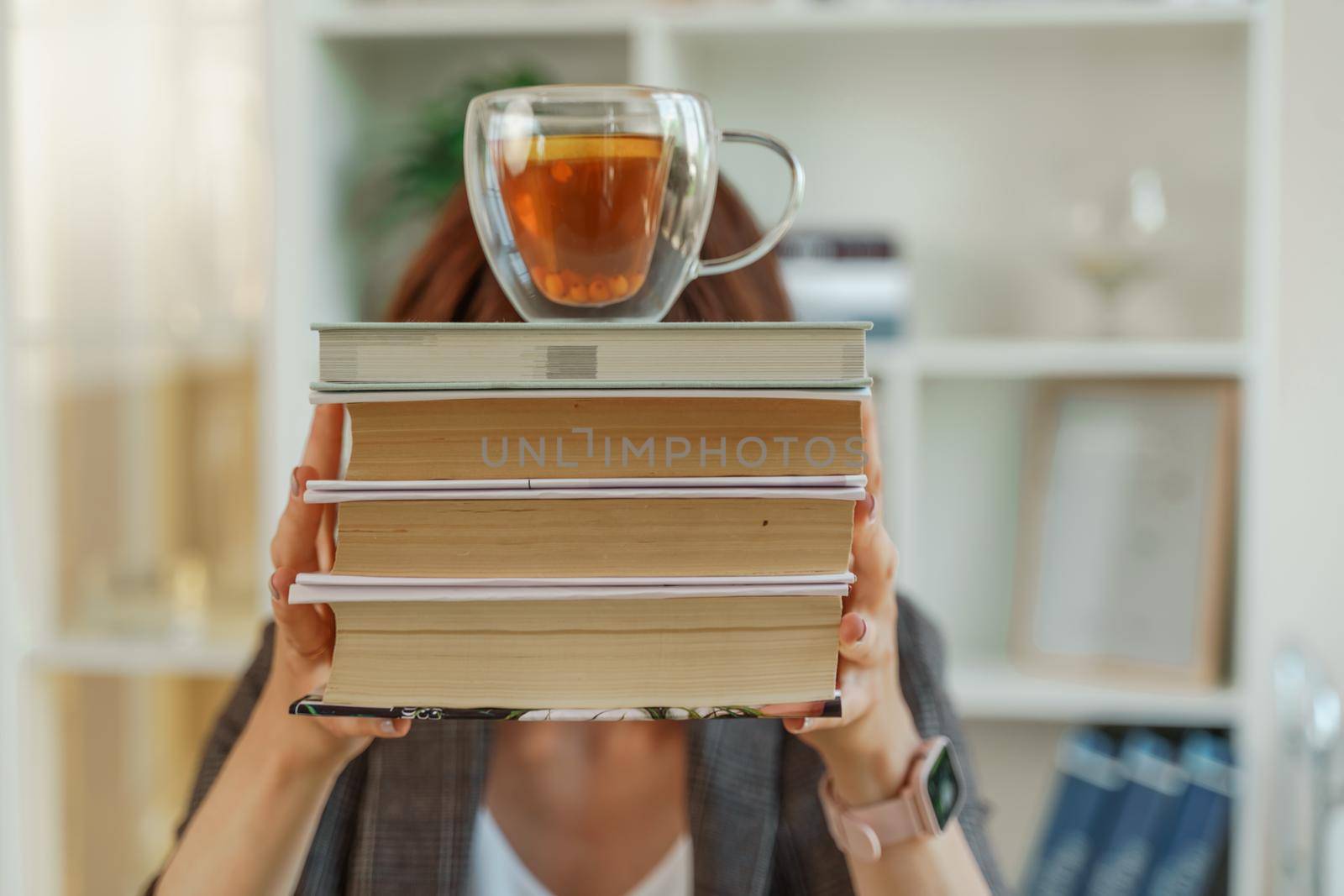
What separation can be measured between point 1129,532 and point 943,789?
3.23ft

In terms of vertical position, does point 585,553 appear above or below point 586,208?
below

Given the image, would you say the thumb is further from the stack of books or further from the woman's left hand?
the woman's left hand

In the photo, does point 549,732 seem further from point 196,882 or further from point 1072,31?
point 1072,31

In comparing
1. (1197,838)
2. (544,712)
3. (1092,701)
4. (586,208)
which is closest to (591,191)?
(586,208)

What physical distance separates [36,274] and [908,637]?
4.50 feet

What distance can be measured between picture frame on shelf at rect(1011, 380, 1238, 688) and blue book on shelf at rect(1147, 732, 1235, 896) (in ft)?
0.41

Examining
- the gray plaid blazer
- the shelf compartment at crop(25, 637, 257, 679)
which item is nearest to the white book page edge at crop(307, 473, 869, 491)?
the gray plaid blazer

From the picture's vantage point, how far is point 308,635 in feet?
2.02

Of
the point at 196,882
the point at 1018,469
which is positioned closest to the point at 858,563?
the point at 196,882

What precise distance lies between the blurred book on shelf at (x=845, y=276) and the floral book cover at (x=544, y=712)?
1.13 m

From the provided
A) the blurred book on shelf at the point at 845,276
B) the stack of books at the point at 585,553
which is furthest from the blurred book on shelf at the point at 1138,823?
the stack of books at the point at 585,553

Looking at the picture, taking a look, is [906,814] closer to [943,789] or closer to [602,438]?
[943,789]

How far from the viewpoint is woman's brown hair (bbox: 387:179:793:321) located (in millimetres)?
857

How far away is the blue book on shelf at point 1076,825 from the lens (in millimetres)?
1536
